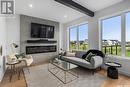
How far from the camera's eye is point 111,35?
13.5ft

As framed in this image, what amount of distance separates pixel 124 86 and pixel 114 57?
4.58 feet

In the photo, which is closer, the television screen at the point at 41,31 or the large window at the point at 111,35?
the large window at the point at 111,35

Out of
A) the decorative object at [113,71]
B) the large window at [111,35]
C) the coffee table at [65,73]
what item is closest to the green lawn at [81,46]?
the large window at [111,35]

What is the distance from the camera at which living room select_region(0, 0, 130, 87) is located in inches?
118

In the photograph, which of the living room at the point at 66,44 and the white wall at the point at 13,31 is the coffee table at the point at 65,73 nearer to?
the living room at the point at 66,44

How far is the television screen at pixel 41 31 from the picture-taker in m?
5.25

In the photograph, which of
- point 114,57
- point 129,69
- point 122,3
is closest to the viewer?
point 129,69

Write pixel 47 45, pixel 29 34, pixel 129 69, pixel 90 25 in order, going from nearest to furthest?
pixel 129 69
pixel 90 25
pixel 29 34
pixel 47 45

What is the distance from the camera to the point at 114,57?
3.66 m

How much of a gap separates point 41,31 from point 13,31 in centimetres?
149

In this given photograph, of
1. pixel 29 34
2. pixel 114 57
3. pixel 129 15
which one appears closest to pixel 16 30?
pixel 29 34

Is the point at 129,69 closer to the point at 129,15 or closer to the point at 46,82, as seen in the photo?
the point at 129,15

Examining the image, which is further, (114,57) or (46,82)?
(114,57)

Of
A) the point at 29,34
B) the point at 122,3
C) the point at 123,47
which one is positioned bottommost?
the point at 123,47
